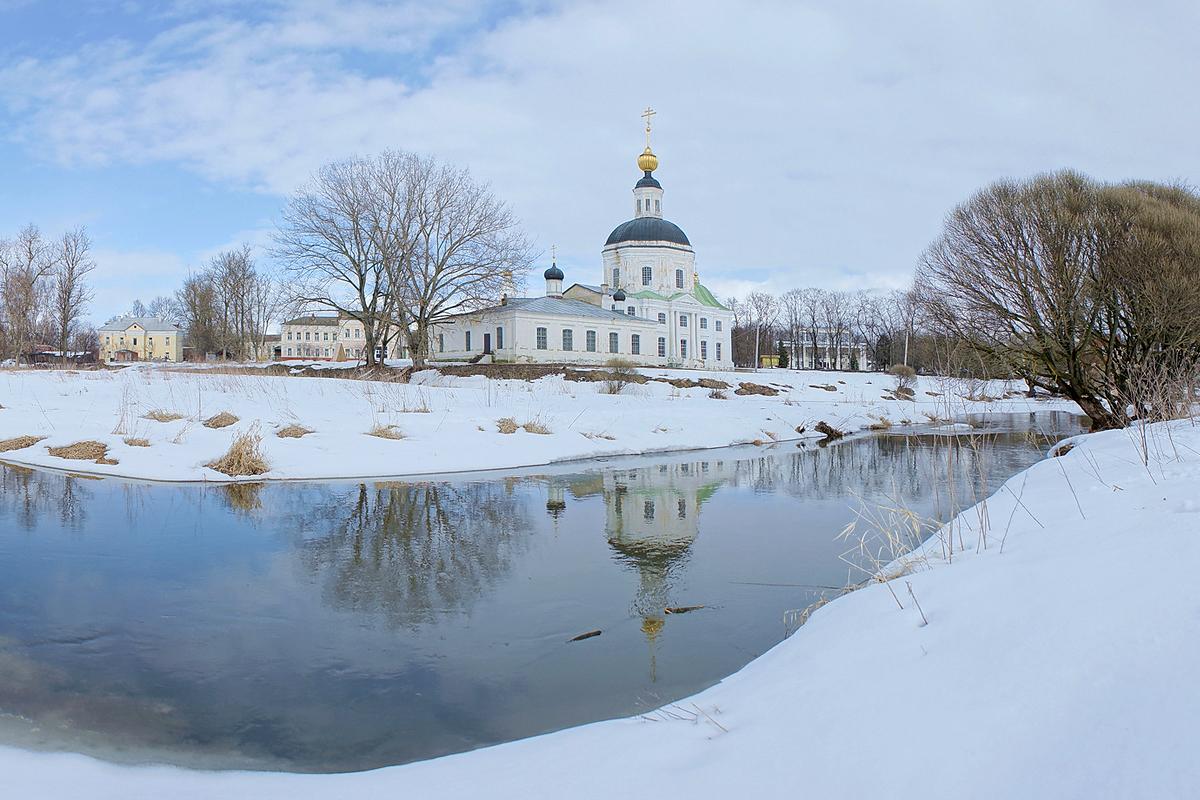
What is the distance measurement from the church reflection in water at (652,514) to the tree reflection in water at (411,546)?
1018 mm

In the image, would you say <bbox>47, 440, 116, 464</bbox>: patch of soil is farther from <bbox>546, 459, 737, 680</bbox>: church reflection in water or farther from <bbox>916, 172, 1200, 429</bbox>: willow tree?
<bbox>916, 172, 1200, 429</bbox>: willow tree

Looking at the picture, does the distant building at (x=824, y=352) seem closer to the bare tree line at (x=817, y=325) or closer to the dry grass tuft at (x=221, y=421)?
the bare tree line at (x=817, y=325)

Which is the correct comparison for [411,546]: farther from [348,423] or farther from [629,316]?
[629,316]

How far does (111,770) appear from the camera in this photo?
316cm

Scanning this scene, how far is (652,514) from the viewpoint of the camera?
31.2 feet

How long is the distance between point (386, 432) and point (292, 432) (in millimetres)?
1616

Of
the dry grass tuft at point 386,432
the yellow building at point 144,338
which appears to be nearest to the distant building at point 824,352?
the dry grass tuft at point 386,432

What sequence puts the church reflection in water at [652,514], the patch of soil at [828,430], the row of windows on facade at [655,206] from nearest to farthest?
the church reflection in water at [652,514] → the patch of soil at [828,430] → the row of windows on facade at [655,206]

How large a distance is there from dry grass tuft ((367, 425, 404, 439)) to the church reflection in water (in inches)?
139

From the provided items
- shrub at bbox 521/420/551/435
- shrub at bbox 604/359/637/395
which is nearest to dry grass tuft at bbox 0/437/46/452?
shrub at bbox 521/420/551/435

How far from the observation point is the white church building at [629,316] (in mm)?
49969

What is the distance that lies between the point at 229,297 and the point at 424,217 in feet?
107

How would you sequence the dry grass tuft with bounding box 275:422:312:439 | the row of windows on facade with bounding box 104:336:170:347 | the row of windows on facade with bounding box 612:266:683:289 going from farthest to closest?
the row of windows on facade with bounding box 104:336:170:347 < the row of windows on facade with bounding box 612:266:683:289 < the dry grass tuft with bounding box 275:422:312:439

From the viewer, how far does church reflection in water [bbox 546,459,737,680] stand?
6086mm
